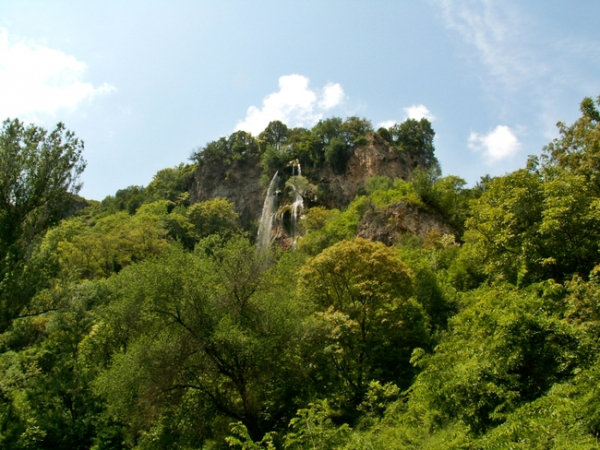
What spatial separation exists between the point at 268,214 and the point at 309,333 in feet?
112

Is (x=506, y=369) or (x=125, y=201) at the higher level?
(x=125, y=201)

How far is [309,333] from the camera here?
14.0 metres

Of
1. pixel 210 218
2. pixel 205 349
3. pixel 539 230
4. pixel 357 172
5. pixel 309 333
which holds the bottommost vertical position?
pixel 205 349

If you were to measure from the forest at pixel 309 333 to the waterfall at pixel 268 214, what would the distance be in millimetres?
26145

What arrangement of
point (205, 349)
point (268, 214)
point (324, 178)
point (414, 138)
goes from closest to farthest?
point (205, 349)
point (324, 178)
point (268, 214)
point (414, 138)

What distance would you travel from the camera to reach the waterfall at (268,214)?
149 ft

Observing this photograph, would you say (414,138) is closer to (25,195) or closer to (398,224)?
(398,224)

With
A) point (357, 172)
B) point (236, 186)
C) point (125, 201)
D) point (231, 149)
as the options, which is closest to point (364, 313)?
point (357, 172)

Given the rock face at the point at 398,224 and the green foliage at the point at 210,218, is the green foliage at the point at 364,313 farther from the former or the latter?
the green foliage at the point at 210,218

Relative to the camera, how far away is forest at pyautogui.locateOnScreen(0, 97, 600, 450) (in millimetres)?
9180

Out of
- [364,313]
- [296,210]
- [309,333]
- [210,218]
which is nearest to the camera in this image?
[309,333]

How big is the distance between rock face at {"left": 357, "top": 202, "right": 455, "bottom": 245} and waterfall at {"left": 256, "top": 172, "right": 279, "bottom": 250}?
16.3 metres

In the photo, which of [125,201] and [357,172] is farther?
[125,201]

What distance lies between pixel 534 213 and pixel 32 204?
17.2 m
